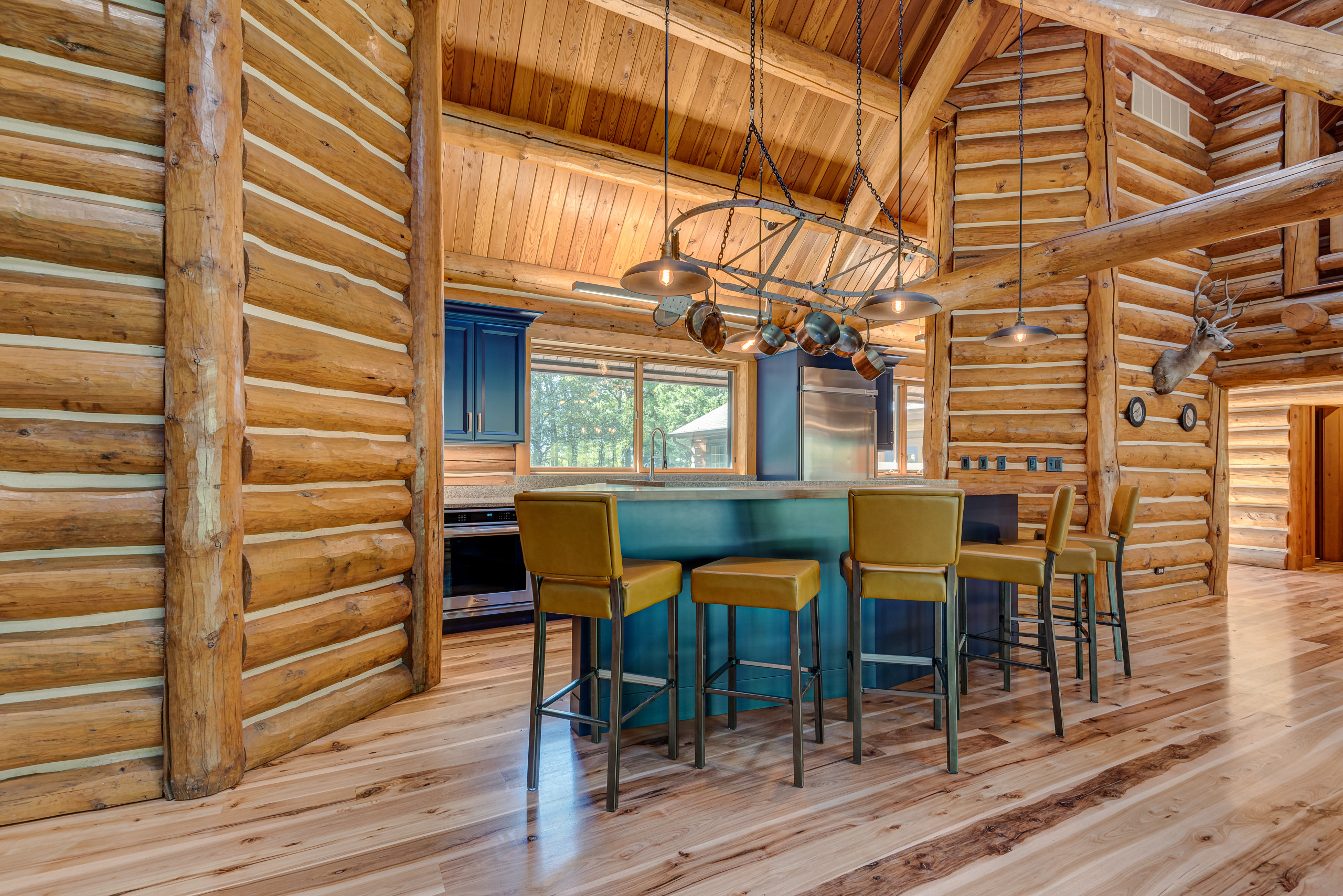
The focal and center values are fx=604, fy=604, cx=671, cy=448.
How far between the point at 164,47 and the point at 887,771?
380 cm

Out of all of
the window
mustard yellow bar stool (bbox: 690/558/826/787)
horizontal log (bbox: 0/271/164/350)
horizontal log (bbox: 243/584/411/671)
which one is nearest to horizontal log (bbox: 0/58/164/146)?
horizontal log (bbox: 0/271/164/350)

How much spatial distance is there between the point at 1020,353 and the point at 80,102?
229 inches

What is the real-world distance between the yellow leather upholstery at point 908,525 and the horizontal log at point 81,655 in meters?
2.61

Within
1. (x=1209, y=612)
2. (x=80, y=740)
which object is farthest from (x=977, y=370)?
(x=80, y=740)

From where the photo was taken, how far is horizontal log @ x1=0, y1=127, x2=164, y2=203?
2010mm

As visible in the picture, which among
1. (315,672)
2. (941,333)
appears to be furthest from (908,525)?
(941,333)

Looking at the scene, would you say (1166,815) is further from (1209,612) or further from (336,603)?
(1209,612)

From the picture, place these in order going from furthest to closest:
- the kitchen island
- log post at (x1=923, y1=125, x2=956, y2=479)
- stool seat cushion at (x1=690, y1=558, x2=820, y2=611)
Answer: log post at (x1=923, y1=125, x2=956, y2=479)
the kitchen island
stool seat cushion at (x1=690, y1=558, x2=820, y2=611)

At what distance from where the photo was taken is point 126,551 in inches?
84.7

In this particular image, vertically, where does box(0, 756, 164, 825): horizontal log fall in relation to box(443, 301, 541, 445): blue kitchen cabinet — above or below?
below

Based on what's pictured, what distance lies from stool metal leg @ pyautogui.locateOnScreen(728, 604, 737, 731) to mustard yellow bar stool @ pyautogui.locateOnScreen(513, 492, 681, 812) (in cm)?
40

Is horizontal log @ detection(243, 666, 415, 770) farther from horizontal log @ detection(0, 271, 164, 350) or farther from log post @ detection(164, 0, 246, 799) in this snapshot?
horizontal log @ detection(0, 271, 164, 350)

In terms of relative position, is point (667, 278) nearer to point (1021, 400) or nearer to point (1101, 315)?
point (1021, 400)

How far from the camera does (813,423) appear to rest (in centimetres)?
653
